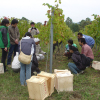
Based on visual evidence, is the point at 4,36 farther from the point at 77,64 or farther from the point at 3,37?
the point at 77,64

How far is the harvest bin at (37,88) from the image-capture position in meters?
2.64

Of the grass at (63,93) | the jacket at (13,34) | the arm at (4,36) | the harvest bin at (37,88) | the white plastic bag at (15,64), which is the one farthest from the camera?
the jacket at (13,34)

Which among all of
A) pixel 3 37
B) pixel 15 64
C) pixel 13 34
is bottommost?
pixel 15 64

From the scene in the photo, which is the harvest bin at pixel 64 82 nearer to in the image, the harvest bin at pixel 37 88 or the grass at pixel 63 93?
the grass at pixel 63 93

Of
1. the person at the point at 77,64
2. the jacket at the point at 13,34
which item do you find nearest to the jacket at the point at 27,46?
the person at the point at 77,64

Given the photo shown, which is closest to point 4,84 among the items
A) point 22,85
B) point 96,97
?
point 22,85

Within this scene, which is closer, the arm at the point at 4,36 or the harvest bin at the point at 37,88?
the harvest bin at the point at 37,88

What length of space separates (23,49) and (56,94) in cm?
141

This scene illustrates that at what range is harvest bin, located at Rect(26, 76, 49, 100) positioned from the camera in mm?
2639

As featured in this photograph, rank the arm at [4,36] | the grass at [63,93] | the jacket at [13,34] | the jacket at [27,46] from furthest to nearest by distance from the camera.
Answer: the jacket at [13,34]
the arm at [4,36]
the jacket at [27,46]
the grass at [63,93]

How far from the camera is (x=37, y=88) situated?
2.66 meters

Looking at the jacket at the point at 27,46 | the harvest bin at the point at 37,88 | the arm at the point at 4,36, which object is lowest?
the harvest bin at the point at 37,88

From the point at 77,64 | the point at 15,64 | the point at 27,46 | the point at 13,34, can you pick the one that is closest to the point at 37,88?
the point at 27,46

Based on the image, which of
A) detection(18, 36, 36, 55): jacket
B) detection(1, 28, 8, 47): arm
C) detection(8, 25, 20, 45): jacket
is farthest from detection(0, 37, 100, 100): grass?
detection(8, 25, 20, 45): jacket
